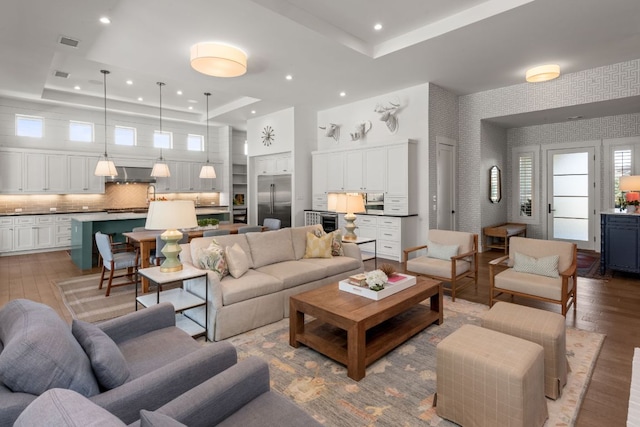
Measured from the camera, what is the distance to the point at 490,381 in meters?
1.93

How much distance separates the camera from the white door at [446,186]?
679 centimetres

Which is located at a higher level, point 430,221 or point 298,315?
point 430,221

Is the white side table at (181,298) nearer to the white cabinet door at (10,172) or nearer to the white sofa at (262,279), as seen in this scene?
the white sofa at (262,279)

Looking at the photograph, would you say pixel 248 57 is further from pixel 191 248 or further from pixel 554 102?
pixel 554 102

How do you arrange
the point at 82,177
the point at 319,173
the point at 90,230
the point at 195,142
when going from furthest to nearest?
the point at 195,142 → the point at 82,177 → the point at 319,173 → the point at 90,230

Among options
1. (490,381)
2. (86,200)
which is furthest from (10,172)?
(490,381)

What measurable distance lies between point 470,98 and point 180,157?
25.2ft

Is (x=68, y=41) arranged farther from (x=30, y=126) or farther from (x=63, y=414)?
(x=63, y=414)

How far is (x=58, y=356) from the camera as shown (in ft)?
4.35

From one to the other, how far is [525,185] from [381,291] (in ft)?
22.4

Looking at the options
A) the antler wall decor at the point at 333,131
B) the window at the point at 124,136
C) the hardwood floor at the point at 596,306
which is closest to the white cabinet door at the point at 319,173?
the antler wall decor at the point at 333,131

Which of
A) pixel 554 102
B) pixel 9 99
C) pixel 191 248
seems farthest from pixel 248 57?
pixel 9 99

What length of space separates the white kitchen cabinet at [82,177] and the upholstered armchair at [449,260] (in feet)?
25.4

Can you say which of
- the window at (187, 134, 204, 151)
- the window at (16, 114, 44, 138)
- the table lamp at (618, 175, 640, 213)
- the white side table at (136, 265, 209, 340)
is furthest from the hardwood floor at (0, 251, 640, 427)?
the window at (187, 134, 204, 151)
